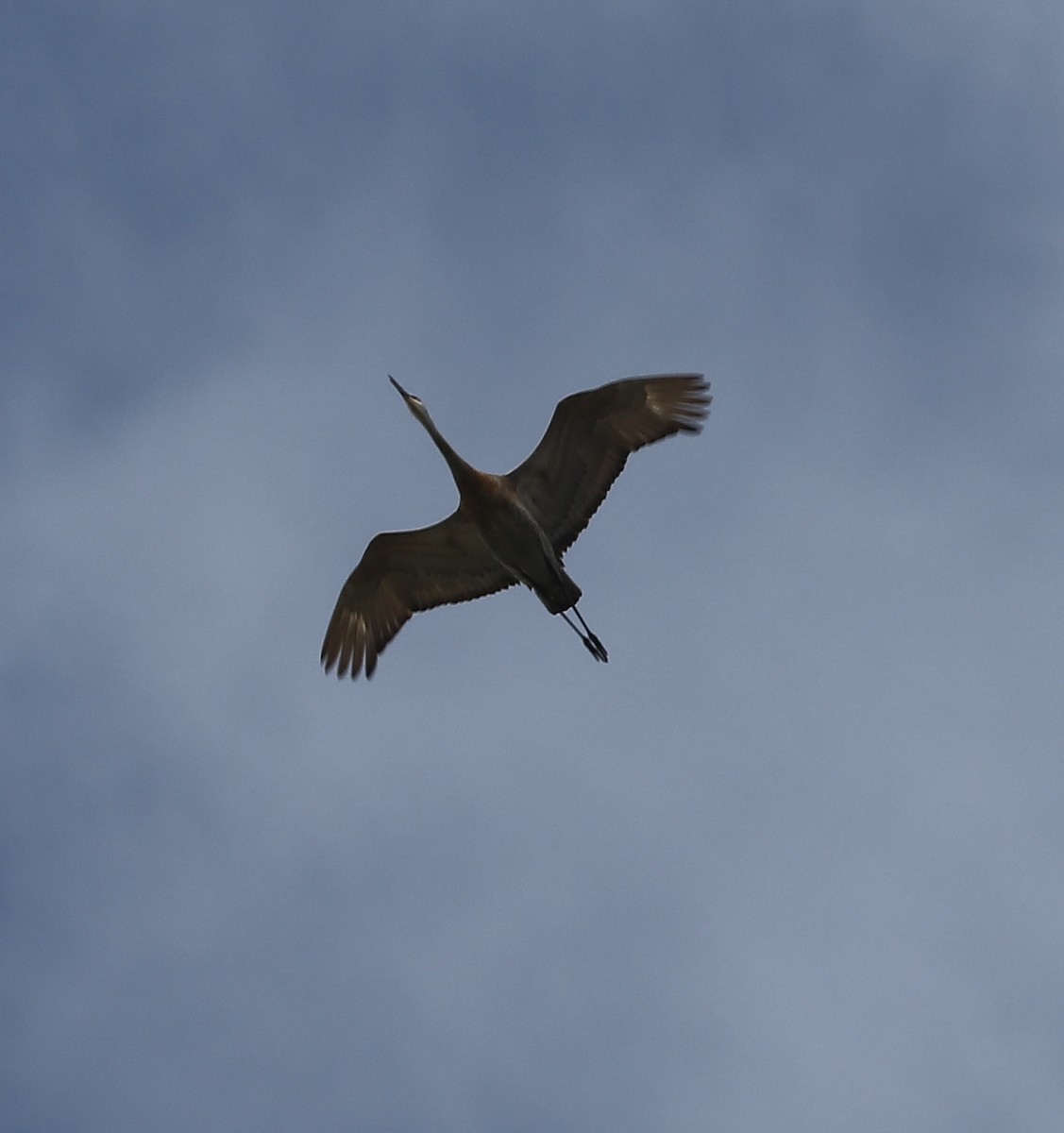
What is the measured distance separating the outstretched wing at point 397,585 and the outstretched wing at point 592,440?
1.13 m

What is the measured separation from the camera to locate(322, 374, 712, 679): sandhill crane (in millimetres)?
23875

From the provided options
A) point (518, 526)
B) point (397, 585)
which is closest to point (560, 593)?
point (518, 526)

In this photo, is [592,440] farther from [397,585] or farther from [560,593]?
[397,585]

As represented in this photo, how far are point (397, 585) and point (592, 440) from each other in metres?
3.44

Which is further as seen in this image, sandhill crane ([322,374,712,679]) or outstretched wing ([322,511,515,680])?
outstretched wing ([322,511,515,680])

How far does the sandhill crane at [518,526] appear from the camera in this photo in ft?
78.3

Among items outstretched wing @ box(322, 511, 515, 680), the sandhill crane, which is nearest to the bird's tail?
the sandhill crane

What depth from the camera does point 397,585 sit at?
2594cm

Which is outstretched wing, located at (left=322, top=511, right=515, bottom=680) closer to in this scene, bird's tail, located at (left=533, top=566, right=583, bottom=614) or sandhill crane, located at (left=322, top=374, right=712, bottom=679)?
sandhill crane, located at (left=322, top=374, right=712, bottom=679)

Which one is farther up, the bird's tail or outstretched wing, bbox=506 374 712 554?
outstretched wing, bbox=506 374 712 554

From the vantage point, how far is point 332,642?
1030 inches

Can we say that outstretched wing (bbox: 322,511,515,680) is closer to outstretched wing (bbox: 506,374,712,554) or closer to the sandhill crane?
the sandhill crane

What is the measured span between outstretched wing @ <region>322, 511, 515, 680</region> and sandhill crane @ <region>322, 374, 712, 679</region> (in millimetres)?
12

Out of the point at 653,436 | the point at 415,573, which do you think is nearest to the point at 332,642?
the point at 415,573
